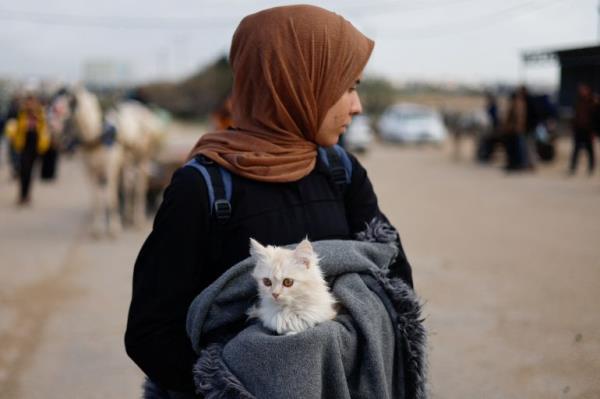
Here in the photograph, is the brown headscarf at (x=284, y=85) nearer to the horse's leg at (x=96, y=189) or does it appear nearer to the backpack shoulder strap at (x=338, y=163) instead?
the backpack shoulder strap at (x=338, y=163)

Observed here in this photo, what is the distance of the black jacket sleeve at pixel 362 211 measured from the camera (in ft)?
7.47

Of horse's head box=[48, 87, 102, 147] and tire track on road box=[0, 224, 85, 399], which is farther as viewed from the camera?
horse's head box=[48, 87, 102, 147]

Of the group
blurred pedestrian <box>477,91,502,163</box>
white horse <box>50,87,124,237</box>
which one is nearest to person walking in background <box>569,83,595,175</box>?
blurred pedestrian <box>477,91,502,163</box>

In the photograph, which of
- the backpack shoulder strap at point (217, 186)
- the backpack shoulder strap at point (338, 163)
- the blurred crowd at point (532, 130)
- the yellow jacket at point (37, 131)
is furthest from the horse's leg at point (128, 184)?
the blurred crowd at point (532, 130)

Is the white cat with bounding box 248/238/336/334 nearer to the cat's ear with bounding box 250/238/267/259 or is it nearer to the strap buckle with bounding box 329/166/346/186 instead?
the cat's ear with bounding box 250/238/267/259

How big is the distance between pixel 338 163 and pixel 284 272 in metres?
0.55

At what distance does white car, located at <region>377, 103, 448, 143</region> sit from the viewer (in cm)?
3331

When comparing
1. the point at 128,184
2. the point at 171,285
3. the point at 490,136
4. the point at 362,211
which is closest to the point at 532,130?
the point at 490,136

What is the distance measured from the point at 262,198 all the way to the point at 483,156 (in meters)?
21.2

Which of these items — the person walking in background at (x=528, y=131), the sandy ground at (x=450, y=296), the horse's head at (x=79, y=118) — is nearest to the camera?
the sandy ground at (x=450, y=296)

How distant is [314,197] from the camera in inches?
86.0

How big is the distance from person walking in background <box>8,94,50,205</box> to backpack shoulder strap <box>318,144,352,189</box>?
1296 cm

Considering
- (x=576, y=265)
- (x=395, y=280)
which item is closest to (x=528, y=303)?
(x=576, y=265)

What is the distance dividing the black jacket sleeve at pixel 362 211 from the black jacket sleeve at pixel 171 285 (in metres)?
0.54
